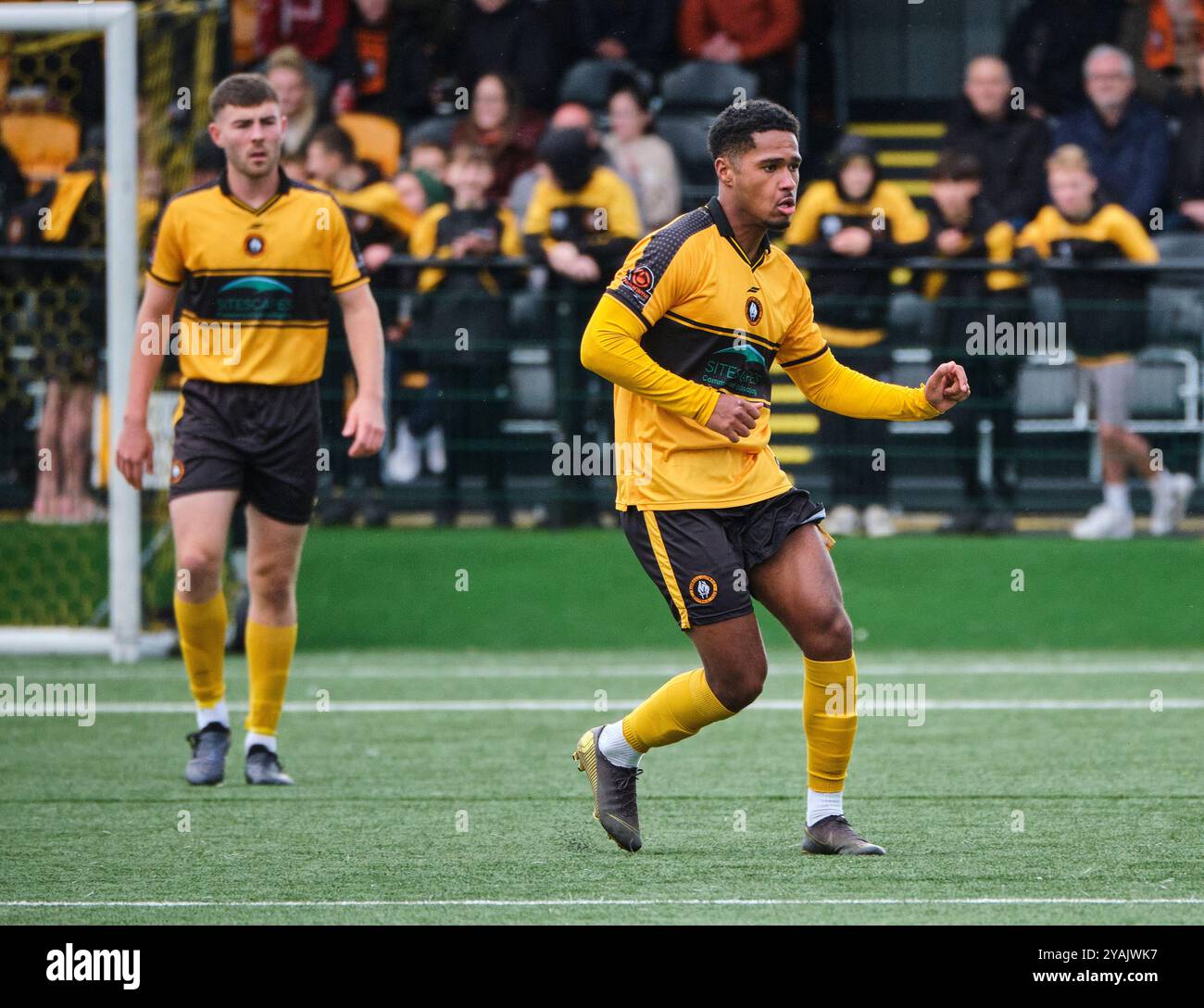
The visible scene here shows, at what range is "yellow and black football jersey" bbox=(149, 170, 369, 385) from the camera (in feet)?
22.4

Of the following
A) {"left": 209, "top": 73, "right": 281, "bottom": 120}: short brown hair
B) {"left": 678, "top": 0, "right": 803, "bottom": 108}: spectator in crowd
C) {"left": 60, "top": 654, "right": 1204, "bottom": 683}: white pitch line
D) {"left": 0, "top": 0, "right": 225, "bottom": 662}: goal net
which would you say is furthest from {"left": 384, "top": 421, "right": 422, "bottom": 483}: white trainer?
{"left": 209, "top": 73, "right": 281, "bottom": 120}: short brown hair

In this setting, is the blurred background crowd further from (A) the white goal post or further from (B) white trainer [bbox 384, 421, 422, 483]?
(A) the white goal post

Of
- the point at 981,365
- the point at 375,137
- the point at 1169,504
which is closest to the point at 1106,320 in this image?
the point at 981,365

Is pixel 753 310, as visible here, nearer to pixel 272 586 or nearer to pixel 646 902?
pixel 646 902

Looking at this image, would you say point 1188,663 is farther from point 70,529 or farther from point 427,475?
point 70,529

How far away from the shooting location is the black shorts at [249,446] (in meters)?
6.81

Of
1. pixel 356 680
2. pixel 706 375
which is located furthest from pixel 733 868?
pixel 356 680

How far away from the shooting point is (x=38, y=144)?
12.2 m

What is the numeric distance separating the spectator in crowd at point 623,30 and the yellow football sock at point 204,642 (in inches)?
327

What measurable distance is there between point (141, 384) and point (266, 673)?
1019 millimetres

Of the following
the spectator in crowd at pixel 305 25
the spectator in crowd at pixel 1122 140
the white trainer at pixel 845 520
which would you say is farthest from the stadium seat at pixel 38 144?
the spectator in crowd at pixel 1122 140

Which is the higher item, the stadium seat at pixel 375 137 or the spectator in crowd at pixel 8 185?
the stadium seat at pixel 375 137

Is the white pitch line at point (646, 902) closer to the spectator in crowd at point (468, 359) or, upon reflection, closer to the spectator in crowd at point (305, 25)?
the spectator in crowd at point (468, 359)

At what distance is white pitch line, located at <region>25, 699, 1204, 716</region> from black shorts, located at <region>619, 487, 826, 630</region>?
3219 millimetres
